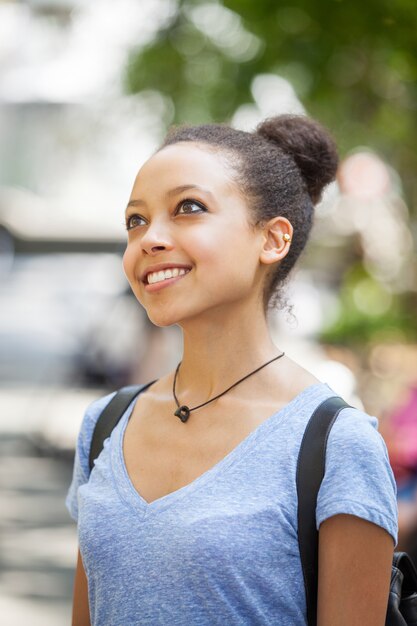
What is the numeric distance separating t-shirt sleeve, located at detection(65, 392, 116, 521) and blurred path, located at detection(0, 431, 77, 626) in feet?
Answer: 10.9

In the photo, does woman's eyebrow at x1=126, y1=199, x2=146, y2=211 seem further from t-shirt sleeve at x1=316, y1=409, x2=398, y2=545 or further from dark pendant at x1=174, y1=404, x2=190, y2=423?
t-shirt sleeve at x1=316, y1=409, x2=398, y2=545

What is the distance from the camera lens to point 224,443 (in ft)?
7.12

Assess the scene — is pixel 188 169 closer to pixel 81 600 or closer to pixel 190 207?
pixel 190 207

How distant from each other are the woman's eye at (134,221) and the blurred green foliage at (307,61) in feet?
3.65

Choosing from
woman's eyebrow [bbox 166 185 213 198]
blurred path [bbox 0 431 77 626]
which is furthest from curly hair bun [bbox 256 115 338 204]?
blurred path [bbox 0 431 77 626]

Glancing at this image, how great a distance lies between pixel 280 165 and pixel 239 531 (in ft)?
2.81

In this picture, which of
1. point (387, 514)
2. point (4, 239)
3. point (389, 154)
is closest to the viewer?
point (387, 514)

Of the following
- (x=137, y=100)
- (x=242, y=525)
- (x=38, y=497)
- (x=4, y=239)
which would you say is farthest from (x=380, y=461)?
(x=4, y=239)

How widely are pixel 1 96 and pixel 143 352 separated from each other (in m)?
23.4

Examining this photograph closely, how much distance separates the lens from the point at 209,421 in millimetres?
2254

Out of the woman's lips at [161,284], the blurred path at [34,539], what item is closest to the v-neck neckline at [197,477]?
the woman's lips at [161,284]

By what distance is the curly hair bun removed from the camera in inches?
97.0

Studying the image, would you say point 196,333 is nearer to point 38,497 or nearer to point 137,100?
point 38,497

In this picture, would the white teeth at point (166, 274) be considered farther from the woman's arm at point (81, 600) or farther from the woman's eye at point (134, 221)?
the woman's arm at point (81, 600)
